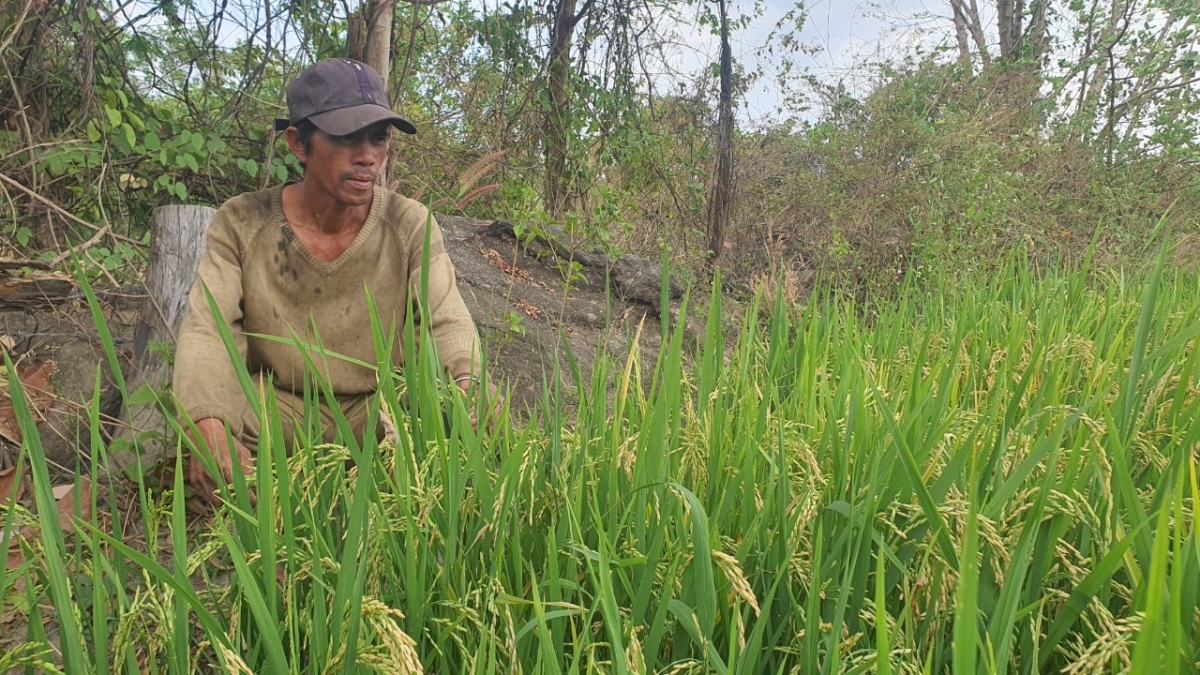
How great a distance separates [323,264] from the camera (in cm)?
243

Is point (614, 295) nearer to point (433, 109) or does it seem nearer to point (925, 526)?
point (433, 109)

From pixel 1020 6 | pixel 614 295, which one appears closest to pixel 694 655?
pixel 614 295

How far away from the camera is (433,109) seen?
20.6ft

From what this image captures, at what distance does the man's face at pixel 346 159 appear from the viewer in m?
2.24

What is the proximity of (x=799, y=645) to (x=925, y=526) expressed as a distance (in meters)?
0.26

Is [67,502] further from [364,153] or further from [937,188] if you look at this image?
[937,188]

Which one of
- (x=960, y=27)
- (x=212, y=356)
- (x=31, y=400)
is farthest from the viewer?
(x=960, y=27)

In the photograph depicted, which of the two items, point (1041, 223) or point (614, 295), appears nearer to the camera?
point (614, 295)

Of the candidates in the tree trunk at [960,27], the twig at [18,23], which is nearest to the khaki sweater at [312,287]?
the twig at [18,23]

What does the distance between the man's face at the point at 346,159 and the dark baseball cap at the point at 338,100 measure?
0.13 ft

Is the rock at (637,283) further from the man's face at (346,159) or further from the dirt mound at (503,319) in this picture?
the man's face at (346,159)

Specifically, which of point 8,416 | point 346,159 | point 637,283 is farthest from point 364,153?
point 637,283

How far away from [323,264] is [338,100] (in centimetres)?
48

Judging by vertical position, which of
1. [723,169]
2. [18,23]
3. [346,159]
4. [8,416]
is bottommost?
[8,416]
